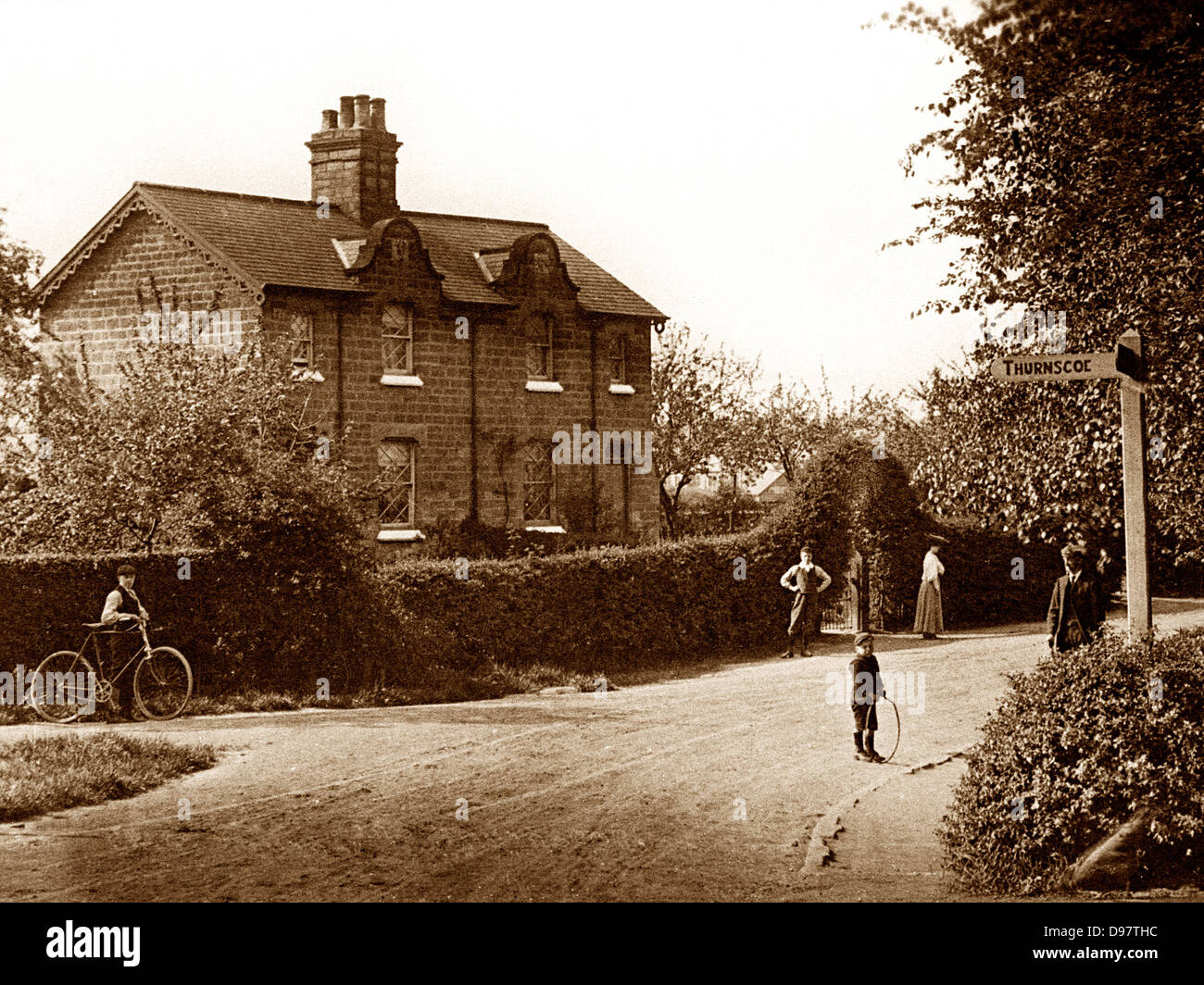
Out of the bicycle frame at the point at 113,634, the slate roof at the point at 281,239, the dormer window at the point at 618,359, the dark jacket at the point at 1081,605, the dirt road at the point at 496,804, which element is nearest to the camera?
the dirt road at the point at 496,804

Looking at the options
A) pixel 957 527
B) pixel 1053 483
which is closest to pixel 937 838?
pixel 1053 483

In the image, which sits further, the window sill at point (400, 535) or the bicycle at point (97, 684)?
the window sill at point (400, 535)

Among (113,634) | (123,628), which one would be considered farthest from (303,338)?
(113,634)

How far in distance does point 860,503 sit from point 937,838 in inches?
644

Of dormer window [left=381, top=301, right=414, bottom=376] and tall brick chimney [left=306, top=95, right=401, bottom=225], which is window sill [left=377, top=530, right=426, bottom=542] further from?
tall brick chimney [left=306, top=95, right=401, bottom=225]

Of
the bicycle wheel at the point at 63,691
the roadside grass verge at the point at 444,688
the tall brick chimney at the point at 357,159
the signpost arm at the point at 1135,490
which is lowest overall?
the roadside grass verge at the point at 444,688

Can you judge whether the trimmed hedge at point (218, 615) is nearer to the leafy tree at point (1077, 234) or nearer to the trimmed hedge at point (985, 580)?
the leafy tree at point (1077, 234)

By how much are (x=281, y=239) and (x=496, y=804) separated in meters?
21.6

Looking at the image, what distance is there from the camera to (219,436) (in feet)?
63.7

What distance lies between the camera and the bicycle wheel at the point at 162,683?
16062 millimetres

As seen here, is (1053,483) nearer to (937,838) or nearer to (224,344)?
(937,838)

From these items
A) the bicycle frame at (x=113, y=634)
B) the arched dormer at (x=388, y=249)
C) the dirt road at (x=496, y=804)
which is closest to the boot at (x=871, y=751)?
the dirt road at (x=496, y=804)

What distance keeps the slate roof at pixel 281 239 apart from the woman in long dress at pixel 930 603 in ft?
42.7

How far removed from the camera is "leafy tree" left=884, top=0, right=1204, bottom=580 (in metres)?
10.2
